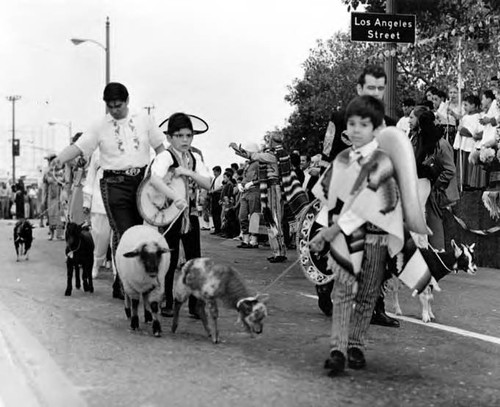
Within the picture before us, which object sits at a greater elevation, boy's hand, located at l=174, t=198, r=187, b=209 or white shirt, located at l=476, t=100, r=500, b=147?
white shirt, located at l=476, t=100, r=500, b=147

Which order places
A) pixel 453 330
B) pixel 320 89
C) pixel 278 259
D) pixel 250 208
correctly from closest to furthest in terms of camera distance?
pixel 453 330
pixel 278 259
pixel 250 208
pixel 320 89

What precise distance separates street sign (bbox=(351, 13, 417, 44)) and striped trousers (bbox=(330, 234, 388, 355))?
8014 millimetres

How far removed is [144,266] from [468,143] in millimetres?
9293

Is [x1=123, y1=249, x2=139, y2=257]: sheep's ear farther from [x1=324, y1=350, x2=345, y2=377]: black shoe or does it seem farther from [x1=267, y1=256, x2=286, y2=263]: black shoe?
[x1=267, y1=256, x2=286, y2=263]: black shoe

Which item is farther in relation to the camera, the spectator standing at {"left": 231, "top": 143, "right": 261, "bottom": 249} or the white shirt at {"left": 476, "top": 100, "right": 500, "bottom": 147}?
the spectator standing at {"left": 231, "top": 143, "right": 261, "bottom": 249}

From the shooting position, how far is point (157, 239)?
22.4 ft

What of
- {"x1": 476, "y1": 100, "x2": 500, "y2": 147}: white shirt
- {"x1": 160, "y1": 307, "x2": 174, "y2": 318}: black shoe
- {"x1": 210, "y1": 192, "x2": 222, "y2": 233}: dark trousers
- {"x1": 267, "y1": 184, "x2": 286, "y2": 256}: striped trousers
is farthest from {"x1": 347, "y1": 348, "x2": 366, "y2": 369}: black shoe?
{"x1": 210, "y1": 192, "x2": 222, "y2": 233}: dark trousers

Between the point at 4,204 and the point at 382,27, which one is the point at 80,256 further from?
the point at 4,204

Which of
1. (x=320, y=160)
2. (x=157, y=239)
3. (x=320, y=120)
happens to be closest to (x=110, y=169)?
(x=157, y=239)

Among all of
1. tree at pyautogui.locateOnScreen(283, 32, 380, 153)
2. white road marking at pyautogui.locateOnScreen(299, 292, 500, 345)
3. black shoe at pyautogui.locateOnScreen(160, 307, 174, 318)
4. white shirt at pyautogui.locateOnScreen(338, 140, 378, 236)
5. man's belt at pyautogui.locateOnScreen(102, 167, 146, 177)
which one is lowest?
white road marking at pyautogui.locateOnScreen(299, 292, 500, 345)

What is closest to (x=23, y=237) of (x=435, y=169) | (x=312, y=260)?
(x=312, y=260)

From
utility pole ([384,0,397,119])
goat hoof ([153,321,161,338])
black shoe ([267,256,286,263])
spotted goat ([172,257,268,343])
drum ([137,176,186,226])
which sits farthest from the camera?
black shoe ([267,256,286,263])

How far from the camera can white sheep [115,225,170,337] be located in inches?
260

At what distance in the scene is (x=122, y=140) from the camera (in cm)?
766
